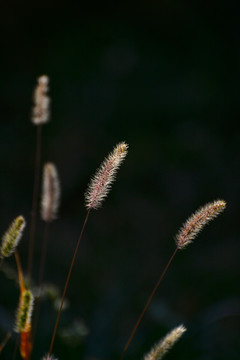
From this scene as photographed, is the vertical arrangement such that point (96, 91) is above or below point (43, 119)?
above

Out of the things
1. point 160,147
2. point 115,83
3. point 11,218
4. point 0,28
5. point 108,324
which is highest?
point 0,28

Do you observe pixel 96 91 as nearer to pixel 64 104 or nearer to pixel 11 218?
pixel 64 104

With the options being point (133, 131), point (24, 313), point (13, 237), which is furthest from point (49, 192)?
point (133, 131)

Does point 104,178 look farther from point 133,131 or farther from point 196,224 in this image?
point 133,131

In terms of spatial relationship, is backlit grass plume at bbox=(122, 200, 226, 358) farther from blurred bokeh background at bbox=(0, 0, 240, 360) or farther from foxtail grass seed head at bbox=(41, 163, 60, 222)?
blurred bokeh background at bbox=(0, 0, 240, 360)

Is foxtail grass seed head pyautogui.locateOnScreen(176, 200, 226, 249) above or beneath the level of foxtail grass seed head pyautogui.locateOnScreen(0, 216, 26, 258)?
above

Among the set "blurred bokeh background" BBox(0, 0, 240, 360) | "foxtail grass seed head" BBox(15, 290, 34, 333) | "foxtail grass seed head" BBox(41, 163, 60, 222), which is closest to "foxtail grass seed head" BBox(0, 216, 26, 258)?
"foxtail grass seed head" BBox(15, 290, 34, 333)

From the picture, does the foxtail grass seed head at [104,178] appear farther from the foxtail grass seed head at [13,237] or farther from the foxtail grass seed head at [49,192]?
the foxtail grass seed head at [49,192]

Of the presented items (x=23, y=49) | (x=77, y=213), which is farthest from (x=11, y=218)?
(x=23, y=49)
